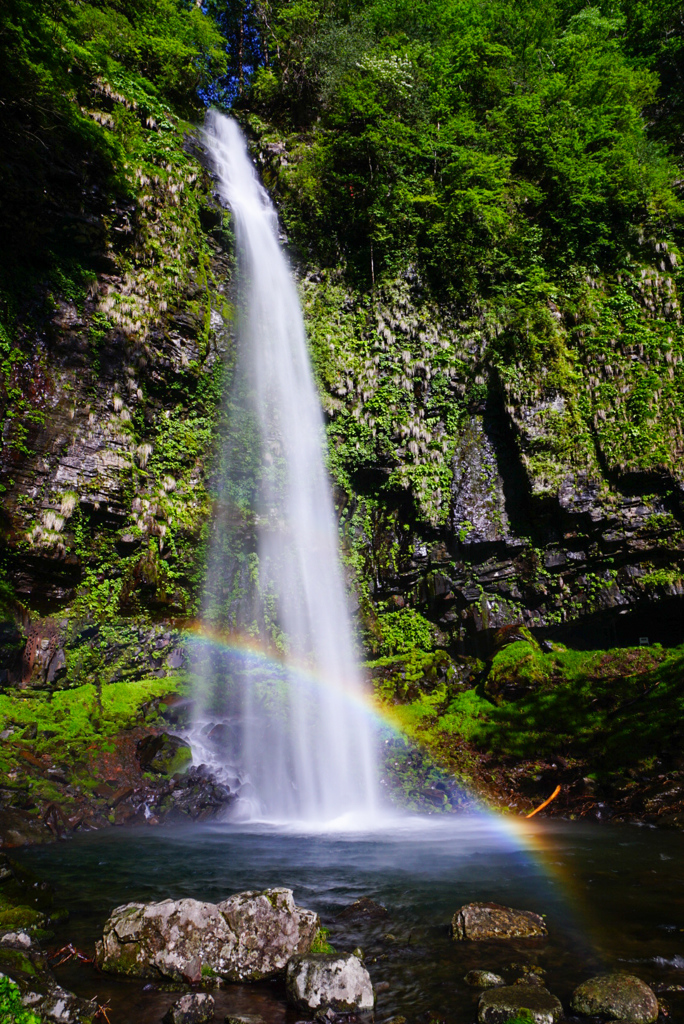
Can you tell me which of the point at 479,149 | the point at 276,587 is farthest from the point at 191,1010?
the point at 479,149

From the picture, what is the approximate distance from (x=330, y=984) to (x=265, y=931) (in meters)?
0.74

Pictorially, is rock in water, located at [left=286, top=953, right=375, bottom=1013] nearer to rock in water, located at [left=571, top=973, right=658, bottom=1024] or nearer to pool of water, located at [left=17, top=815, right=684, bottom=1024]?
pool of water, located at [left=17, top=815, right=684, bottom=1024]

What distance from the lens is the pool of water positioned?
339 centimetres

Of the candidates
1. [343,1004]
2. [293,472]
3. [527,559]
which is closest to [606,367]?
[527,559]

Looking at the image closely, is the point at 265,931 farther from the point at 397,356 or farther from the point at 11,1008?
the point at 397,356

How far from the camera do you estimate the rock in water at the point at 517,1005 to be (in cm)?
295

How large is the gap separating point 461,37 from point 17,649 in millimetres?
25519

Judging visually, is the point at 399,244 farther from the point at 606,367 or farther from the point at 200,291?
the point at 606,367

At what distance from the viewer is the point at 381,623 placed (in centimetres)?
1462

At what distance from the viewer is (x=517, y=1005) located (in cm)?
307

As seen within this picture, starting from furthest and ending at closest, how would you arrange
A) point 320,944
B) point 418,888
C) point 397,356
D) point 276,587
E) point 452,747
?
point 397,356 < point 276,587 < point 452,747 < point 418,888 < point 320,944

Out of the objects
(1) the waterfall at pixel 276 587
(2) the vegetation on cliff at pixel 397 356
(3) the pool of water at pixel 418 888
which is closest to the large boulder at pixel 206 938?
(3) the pool of water at pixel 418 888

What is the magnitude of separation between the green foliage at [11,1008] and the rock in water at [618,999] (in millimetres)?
3007

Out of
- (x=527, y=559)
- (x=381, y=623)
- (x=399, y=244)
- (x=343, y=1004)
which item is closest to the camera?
(x=343, y=1004)
